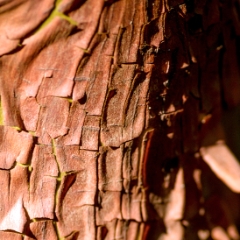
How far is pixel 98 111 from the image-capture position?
415 mm

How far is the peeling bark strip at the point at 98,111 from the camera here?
397 mm

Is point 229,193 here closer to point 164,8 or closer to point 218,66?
point 218,66

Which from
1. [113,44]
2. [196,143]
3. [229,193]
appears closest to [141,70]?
[113,44]

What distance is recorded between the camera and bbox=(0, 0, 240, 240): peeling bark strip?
397mm

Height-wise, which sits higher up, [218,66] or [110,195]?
[218,66]

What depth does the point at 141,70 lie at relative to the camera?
416 mm

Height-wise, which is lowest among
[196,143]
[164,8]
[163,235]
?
[163,235]

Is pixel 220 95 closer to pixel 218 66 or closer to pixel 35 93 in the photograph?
pixel 218 66

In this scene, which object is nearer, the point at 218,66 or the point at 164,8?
the point at 164,8

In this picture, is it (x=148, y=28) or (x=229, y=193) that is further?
(x=229, y=193)

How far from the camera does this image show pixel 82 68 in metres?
0.40

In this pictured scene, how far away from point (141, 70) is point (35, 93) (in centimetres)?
11

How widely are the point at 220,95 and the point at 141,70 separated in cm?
16

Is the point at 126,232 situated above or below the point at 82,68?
below
